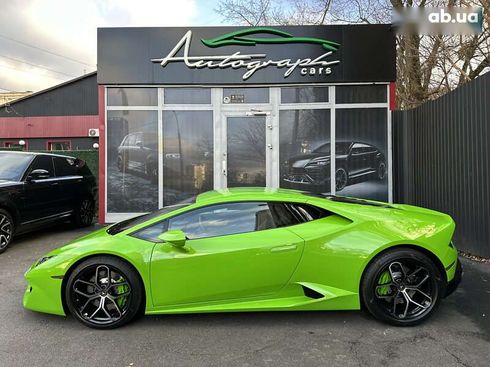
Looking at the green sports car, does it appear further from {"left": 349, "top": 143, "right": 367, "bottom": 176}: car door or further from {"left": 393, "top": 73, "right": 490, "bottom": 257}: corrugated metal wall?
{"left": 349, "top": 143, "right": 367, "bottom": 176}: car door

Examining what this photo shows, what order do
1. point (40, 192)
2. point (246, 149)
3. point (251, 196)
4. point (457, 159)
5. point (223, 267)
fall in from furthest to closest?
point (246, 149)
point (40, 192)
point (457, 159)
point (251, 196)
point (223, 267)

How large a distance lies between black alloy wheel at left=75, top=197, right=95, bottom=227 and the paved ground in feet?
16.0

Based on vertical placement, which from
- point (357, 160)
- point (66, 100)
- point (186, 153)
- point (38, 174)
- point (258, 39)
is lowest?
point (38, 174)

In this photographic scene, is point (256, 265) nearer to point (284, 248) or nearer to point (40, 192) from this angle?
point (284, 248)

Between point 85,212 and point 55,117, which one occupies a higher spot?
point 55,117

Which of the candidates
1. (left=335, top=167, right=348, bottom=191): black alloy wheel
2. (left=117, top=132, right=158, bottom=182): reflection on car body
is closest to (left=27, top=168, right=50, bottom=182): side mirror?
(left=117, top=132, right=158, bottom=182): reflection on car body

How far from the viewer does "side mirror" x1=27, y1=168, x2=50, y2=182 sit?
7.83 metres

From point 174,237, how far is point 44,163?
5701 mm

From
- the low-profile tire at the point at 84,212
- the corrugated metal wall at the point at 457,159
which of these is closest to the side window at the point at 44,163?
the low-profile tire at the point at 84,212

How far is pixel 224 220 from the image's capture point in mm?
4180

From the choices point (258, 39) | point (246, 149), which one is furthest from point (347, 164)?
point (258, 39)

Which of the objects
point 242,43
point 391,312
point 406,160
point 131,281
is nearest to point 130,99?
point 242,43

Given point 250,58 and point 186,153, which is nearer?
point 250,58

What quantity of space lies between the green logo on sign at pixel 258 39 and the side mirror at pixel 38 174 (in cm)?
428
